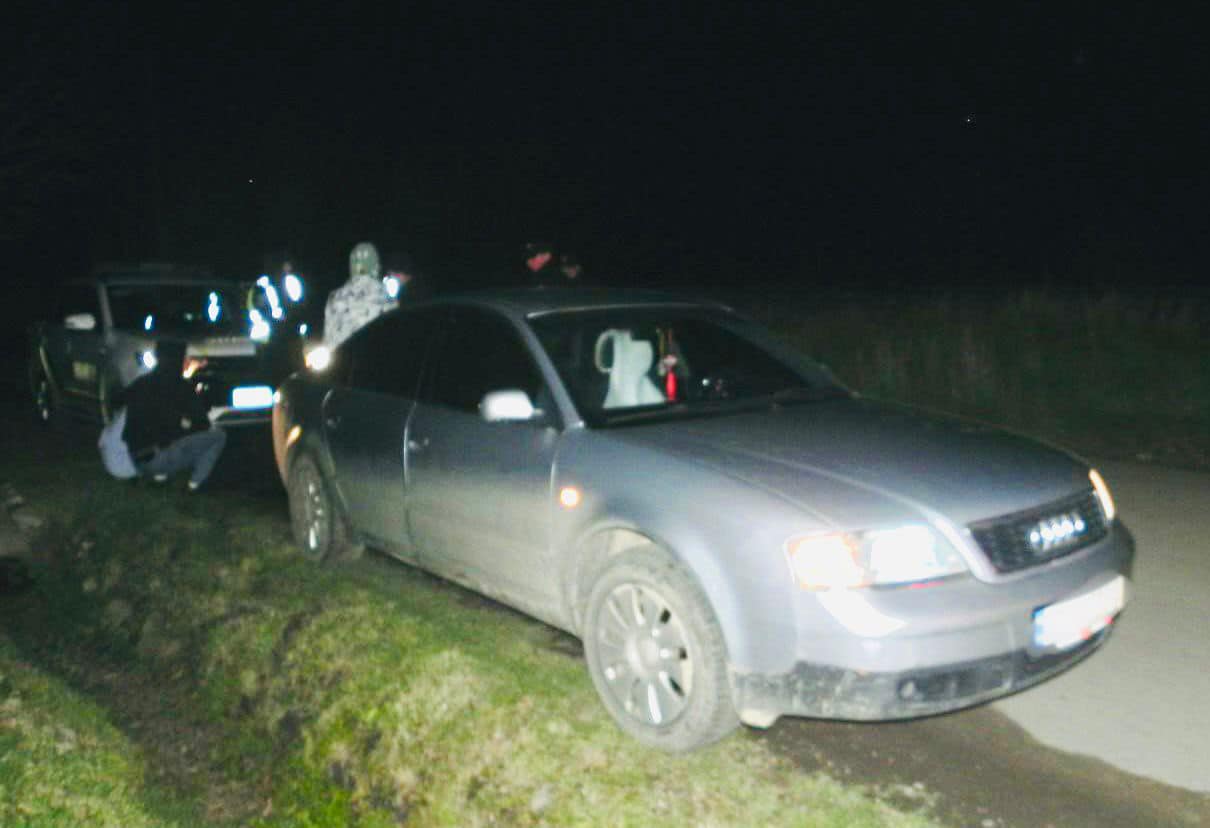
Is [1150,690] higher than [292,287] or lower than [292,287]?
lower

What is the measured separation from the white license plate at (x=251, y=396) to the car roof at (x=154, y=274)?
168 cm

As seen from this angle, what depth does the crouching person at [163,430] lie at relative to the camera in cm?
873

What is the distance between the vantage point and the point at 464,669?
5016 mm

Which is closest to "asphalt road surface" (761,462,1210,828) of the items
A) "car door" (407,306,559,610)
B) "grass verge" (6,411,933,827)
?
"grass verge" (6,411,933,827)

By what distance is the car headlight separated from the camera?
148 inches

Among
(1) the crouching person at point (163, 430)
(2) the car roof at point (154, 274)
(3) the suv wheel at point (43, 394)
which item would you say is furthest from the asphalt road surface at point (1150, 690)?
(3) the suv wheel at point (43, 394)

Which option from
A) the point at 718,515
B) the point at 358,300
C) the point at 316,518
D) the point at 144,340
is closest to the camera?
the point at 718,515

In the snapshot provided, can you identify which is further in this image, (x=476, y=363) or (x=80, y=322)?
(x=80, y=322)

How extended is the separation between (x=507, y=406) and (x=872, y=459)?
1.43m

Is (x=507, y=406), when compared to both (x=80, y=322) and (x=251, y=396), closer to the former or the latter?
(x=251, y=396)

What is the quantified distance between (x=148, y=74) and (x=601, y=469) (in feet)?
82.1

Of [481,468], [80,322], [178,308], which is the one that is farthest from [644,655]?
[178,308]

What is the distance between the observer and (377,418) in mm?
5973

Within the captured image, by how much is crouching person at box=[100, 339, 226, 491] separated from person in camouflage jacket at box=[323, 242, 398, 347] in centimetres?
112
